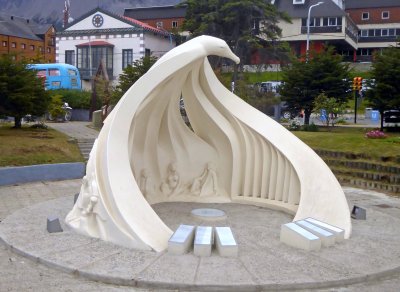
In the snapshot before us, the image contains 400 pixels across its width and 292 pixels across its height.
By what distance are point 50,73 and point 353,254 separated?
1344 inches

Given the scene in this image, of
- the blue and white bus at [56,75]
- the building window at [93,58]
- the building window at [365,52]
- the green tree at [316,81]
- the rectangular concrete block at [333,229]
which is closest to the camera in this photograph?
the rectangular concrete block at [333,229]

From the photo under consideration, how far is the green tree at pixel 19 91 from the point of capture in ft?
69.3

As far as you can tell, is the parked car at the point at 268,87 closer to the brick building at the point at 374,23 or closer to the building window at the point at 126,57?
the building window at the point at 126,57

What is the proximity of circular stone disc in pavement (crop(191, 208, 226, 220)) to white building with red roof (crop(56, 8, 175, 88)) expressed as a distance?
109ft

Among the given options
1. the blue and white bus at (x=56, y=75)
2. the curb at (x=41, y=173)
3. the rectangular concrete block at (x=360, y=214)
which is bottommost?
the rectangular concrete block at (x=360, y=214)

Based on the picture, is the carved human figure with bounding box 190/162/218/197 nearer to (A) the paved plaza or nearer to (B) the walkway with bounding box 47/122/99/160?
(A) the paved plaza

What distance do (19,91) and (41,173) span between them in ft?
17.8

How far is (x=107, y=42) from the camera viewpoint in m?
45.5

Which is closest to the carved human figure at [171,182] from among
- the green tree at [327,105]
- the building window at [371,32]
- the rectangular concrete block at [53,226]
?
the rectangular concrete block at [53,226]

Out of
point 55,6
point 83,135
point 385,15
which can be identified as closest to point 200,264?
point 83,135

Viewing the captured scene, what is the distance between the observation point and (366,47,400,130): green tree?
2202cm

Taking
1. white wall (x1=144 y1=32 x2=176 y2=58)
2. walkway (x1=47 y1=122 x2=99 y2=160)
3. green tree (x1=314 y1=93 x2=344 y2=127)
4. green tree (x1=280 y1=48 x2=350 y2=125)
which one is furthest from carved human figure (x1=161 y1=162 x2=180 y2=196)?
white wall (x1=144 y1=32 x2=176 y2=58)

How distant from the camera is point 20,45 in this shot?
5878 centimetres

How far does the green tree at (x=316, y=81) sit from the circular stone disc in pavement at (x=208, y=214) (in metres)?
16.6
